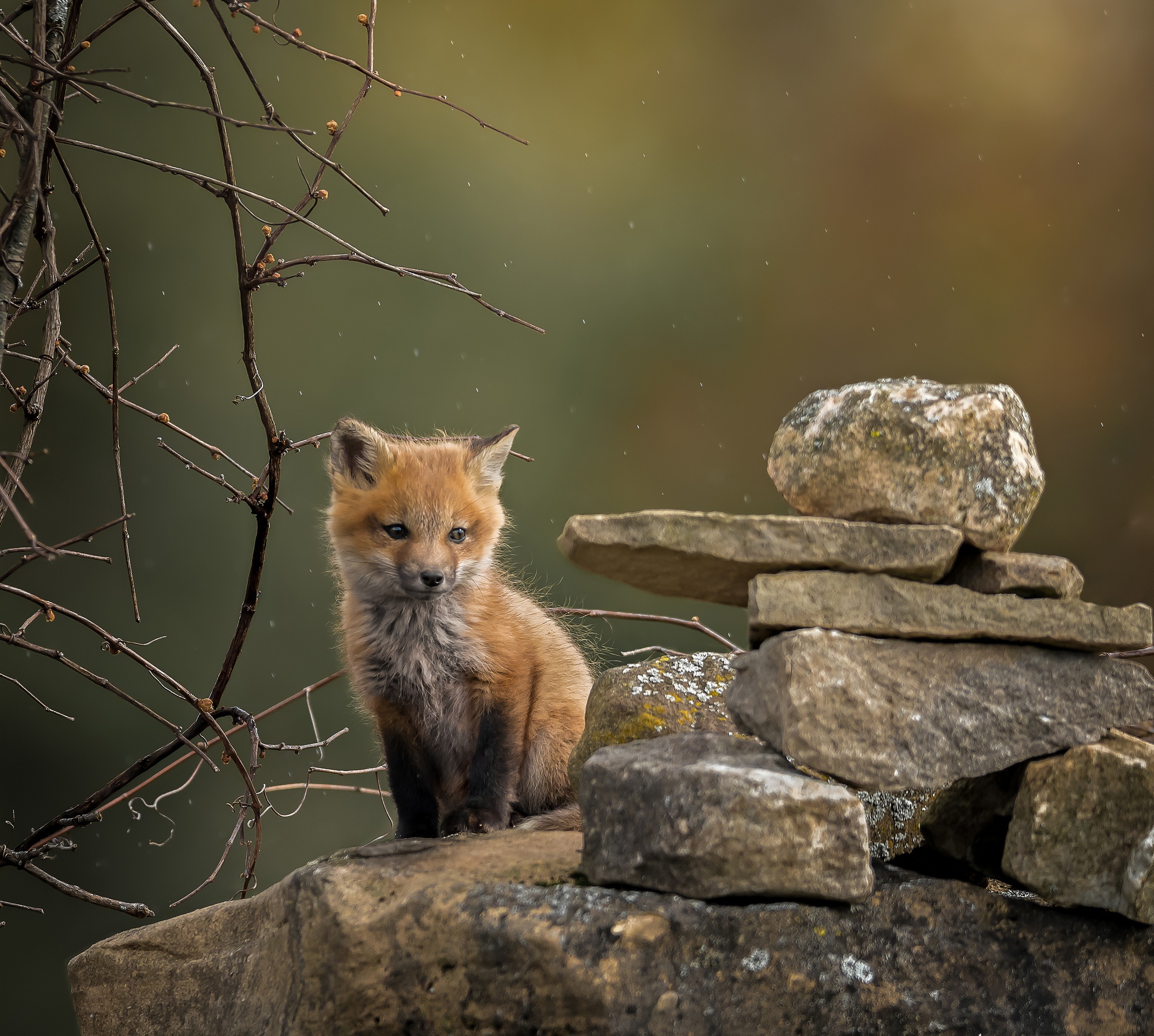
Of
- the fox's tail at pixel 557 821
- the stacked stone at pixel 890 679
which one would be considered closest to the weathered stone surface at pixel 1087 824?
the stacked stone at pixel 890 679

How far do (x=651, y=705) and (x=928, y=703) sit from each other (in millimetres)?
936

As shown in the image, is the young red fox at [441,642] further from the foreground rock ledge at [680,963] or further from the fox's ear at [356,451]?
the foreground rock ledge at [680,963]

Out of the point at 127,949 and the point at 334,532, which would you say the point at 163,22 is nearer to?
the point at 334,532

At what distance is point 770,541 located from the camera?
84.3 inches

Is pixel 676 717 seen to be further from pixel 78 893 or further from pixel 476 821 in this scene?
pixel 78 893

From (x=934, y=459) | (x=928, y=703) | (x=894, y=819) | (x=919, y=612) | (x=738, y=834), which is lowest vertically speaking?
(x=894, y=819)

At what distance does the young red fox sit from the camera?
277cm

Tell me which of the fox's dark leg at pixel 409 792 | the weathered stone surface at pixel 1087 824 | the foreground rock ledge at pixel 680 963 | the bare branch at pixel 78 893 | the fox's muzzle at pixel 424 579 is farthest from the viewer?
the fox's dark leg at pixel 409 792

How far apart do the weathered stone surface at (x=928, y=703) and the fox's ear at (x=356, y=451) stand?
1.25 metres

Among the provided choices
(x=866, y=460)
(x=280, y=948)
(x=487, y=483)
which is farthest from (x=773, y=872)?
(x=487, y=483)

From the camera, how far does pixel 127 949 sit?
2467 millimetres

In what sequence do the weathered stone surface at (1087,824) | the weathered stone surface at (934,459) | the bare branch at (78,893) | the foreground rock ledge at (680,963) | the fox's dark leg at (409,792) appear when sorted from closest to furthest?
1. the foreground rock ledge at (680,963)
2. the weathered stone surface at (1087,824)
3. the weathered stone surface at (934,459)
4. the bare branch at (78,893)
5. the fox's dark leg at (409,792)

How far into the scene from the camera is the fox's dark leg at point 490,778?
2.75 m

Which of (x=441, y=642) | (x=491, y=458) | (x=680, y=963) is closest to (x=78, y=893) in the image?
(x=441, y=642)
